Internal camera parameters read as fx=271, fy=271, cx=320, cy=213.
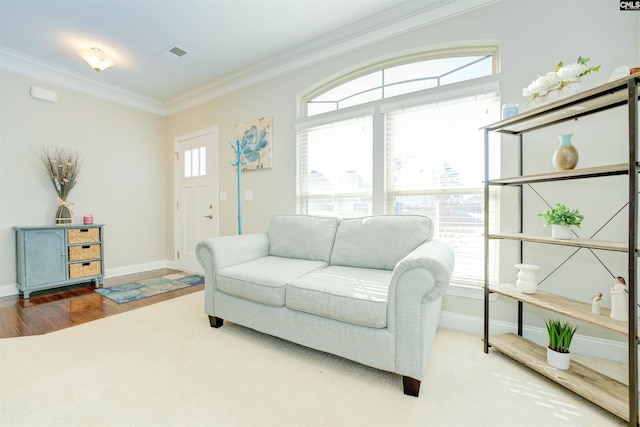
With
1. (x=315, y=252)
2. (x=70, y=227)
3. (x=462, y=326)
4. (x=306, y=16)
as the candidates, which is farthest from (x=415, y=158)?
(x=70, y=227)

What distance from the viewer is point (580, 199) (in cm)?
177

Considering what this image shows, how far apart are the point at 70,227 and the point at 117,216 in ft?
2.54

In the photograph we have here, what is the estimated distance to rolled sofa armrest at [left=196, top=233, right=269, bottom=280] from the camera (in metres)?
2.14

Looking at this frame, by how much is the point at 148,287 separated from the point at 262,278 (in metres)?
2.27

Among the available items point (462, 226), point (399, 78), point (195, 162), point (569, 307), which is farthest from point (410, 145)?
point (195, 162)

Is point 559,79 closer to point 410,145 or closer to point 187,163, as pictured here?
point 410,145

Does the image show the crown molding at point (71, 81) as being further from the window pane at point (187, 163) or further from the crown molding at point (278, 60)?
the window pane at point (187, 163)

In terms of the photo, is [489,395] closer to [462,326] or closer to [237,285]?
[462,326]

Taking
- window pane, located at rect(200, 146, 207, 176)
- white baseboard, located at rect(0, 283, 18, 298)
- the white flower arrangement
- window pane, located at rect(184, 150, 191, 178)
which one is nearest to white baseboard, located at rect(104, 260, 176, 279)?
white baseboard, located at rect(0, 283, 18, 298)

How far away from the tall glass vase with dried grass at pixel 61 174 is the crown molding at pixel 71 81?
844mm

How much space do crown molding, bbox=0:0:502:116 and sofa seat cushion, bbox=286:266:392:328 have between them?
2.15 metres

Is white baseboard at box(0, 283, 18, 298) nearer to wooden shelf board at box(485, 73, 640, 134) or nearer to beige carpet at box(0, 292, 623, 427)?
beige carpet at box(0, 292, 623, 427)

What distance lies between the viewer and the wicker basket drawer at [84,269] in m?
3.23

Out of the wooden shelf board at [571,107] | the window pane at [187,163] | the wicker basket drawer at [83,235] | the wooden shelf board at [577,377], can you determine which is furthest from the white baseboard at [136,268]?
the wooden shelf board at [571,107]
